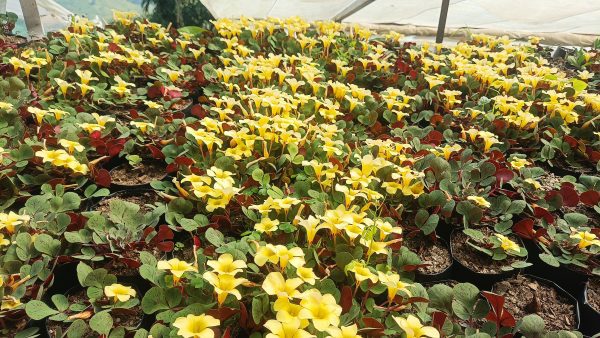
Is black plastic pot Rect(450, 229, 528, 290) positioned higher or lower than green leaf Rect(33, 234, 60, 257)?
lower

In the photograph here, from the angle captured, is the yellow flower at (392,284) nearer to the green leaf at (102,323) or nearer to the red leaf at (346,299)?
the red leaf at (346,299)

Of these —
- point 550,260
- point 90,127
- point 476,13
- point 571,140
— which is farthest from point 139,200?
point 476,13

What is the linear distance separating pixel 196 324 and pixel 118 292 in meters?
0.33

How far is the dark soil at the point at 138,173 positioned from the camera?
2.22 meters

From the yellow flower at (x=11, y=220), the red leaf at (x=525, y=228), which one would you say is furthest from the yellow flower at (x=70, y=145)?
the red leaf at (x=525, y=228)

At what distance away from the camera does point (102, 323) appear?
134 centimetres

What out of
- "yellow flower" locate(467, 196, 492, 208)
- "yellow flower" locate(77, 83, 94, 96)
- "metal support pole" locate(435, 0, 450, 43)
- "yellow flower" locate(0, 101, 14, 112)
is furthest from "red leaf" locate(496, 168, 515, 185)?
"metal support pole" locate(435, 0, 450, 43)

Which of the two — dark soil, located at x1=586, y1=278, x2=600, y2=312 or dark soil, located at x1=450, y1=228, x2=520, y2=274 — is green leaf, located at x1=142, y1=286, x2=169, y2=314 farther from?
dark soil, located at x1=586, y1=278, x2=600, y2=312

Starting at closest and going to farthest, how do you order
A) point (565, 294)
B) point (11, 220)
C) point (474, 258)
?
point (11, 220)
point (565, 294)
point (474, 258)

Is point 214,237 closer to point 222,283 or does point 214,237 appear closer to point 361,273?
point 222,283

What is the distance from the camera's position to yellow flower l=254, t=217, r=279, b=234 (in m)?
1.61

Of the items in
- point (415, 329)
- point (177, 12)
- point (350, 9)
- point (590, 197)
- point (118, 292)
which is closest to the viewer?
point (415, 329)

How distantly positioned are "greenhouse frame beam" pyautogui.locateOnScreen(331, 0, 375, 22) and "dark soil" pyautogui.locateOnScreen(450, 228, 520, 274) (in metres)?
3.39

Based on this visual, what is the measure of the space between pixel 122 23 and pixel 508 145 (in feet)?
Answer: 10.5
